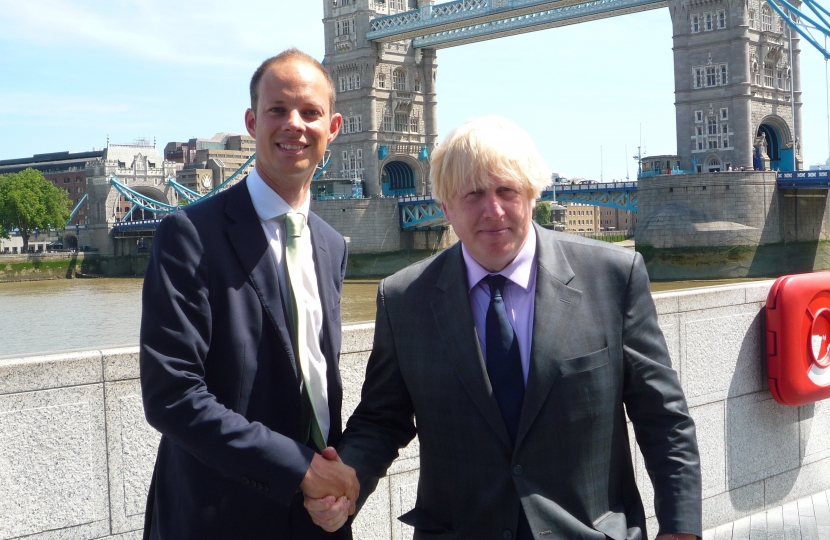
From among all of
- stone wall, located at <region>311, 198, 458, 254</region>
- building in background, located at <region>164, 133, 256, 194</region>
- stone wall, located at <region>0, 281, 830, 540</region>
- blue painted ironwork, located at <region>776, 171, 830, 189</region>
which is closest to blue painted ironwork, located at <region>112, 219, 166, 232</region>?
stone wall, located at <region>311, 198, 458, 254</region>

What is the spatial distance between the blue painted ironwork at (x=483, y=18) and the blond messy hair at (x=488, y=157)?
105 feet

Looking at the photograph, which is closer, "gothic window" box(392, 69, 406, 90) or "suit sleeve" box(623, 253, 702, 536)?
"suit sleeve" box(623, 253, 702, 536)

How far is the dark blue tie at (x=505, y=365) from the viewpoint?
71.3 inches

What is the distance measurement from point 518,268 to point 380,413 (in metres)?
0.40

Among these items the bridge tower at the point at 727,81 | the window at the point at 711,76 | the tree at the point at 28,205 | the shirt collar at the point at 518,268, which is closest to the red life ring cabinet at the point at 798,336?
the shirt collar at the point at 518,268

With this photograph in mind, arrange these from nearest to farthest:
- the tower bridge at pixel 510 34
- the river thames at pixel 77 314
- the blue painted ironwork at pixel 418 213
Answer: the river thames at pixel 77 314 → the tower bridge at pixel 510 34 → the blue painted ironwork at pixel 418 213

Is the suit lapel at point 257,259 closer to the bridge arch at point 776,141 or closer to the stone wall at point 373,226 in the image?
the bridge arch at point 776,141

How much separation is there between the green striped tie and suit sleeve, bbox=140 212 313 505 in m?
0.12

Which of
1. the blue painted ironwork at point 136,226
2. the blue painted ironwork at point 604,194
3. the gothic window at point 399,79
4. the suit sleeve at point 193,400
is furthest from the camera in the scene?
the blue painted ironwork at point 136,226

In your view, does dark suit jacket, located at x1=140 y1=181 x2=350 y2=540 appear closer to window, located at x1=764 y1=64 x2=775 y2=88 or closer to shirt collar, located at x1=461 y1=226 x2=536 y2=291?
shirt collar, located at x1=461 y1=226 x2=536 y2=291

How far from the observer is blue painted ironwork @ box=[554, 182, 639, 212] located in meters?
31.2

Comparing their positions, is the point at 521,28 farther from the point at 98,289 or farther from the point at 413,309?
the point at 413,309

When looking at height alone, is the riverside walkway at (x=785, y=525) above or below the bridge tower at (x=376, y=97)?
below

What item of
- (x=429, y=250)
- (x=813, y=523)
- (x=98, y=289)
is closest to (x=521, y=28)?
(x=429, y=250)
